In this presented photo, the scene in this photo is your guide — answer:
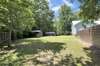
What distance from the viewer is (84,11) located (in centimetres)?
1335

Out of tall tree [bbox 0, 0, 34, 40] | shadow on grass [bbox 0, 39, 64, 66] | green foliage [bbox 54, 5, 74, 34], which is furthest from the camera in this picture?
green foliage [bbox 54, 5, 74, 34]

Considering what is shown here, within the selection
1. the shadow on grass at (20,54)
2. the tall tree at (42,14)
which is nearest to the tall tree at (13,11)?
the shadow on grass at (20,54)

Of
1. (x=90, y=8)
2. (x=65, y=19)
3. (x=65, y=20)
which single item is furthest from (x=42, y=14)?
(x=90, y=8)

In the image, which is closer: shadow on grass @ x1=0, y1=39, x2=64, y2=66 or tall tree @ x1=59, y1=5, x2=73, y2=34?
shadow on grass @ x1=0, y1=39, x2=64, y2=66

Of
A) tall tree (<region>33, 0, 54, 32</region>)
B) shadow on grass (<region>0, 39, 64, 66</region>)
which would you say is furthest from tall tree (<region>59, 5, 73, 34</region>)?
shadow on grass (<region>0, 39, 64, 66</region>)

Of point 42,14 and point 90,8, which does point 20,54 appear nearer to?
point 90,8

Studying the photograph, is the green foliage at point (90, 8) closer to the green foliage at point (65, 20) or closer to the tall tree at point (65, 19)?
the green foliage at point (65, 20)

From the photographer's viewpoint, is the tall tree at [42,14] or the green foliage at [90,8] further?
the tall tree at [42,14]

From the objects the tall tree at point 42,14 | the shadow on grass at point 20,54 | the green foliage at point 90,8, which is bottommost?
the shadow on grass at point 20,54

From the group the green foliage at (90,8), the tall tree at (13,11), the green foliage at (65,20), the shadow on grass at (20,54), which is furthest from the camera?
the green foliage at (65,20)

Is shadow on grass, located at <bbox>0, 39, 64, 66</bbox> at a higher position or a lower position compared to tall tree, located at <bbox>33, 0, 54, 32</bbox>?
lower

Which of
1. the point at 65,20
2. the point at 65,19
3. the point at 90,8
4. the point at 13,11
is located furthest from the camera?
the point at 65,19

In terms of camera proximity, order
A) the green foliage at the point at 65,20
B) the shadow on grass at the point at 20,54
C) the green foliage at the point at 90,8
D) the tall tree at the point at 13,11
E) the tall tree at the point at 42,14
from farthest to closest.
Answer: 1. the green foliage at the point at 65,20
2. the tall tree at the point at 42,14
3. the tall tree at the point at 13,11
4. the green foliage at the point at 90,8
5. the shadow on grass at the point at 20,54

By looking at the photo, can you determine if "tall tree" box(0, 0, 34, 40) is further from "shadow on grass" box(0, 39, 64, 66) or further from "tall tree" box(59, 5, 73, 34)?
"tall tree" box(59, 5, 73, 34)
